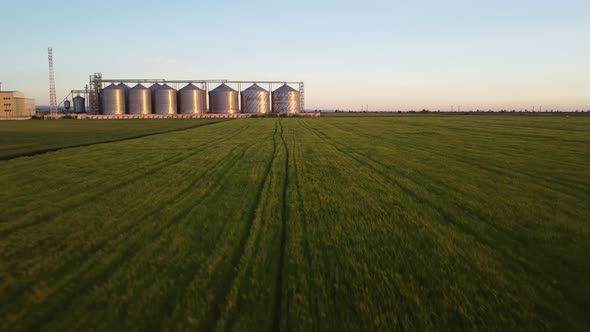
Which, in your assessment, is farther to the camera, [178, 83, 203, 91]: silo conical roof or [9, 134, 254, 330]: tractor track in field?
[178, 83, 203, 91]: silo conical roof

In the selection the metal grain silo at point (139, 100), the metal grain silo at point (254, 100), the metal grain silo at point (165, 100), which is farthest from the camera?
the metal grain silo at point (254, 100)

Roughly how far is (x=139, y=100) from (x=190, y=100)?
11.5m

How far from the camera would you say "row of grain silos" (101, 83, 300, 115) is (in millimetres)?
77375

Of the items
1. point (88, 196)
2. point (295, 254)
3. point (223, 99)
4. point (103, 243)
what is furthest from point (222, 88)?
point (295, 254)

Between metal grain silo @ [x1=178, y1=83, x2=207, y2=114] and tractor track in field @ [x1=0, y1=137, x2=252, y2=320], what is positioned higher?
metal grain silo @ [x1=178, y1=83, x2=207, y2=114]

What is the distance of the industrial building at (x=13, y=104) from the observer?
9662 cm

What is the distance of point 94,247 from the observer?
17.4ft

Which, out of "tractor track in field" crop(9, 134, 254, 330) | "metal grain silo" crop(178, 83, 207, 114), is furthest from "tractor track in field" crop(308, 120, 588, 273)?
"metal grain silo" crop(178, 83, 207, 114)

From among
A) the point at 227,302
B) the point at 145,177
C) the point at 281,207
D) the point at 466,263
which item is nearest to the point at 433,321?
the point at 466,263

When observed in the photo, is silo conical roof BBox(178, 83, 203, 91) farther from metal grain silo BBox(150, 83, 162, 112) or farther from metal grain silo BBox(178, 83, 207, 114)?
metal grain silo BBox(150, 83, 162, 112)

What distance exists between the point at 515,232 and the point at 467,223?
0.77 m

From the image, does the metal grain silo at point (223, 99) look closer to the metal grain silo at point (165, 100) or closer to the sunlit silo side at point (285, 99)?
the metal grain silo at point (165, 100)

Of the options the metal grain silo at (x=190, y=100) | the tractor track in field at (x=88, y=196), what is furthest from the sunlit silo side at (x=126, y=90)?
the tractor track in field at (x=88, y=196)

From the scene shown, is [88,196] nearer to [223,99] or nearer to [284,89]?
[223,99]
